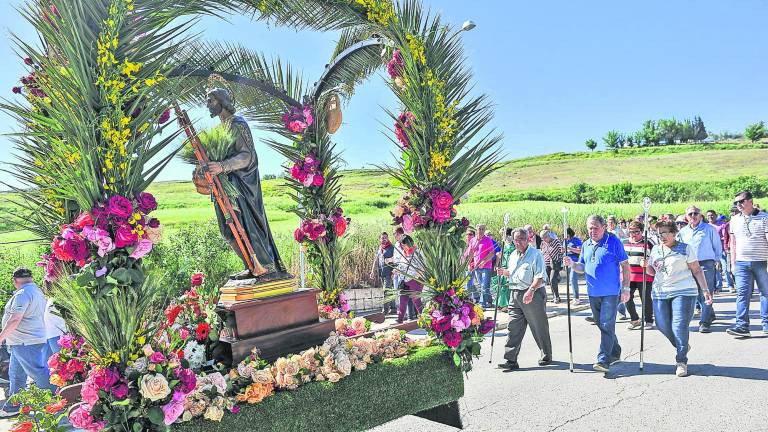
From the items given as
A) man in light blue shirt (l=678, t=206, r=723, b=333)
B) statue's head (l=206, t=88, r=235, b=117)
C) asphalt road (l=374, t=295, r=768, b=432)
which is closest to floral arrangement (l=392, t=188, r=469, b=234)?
asphalt road (l=374, t=295, r=768, b=432)

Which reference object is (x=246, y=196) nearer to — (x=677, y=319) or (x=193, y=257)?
(x=677, y=319)

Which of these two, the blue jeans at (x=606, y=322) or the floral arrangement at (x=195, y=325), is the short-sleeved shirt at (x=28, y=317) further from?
the blue jeans at (x=606, y=322)

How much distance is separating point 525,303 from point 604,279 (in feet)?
3.49

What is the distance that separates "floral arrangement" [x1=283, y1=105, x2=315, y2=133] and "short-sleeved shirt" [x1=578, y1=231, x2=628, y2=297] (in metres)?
4.16

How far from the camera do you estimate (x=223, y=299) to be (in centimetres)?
424

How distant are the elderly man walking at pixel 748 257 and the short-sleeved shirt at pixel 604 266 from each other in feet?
8.35

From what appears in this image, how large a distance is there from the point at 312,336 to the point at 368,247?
37.0ft

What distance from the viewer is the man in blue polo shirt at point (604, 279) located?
697cm

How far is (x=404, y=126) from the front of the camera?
4.93m

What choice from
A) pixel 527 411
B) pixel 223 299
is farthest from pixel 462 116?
pixel 527 411

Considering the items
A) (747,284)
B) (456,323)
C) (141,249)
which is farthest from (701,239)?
(141,249)

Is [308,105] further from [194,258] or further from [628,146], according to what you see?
[628,146]

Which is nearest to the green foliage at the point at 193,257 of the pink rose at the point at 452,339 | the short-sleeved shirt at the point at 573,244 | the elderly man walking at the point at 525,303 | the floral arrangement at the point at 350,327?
the floral arrangement at the point at 350,327

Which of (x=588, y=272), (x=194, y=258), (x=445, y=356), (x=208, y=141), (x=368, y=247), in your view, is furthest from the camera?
(x=368, y=247)
